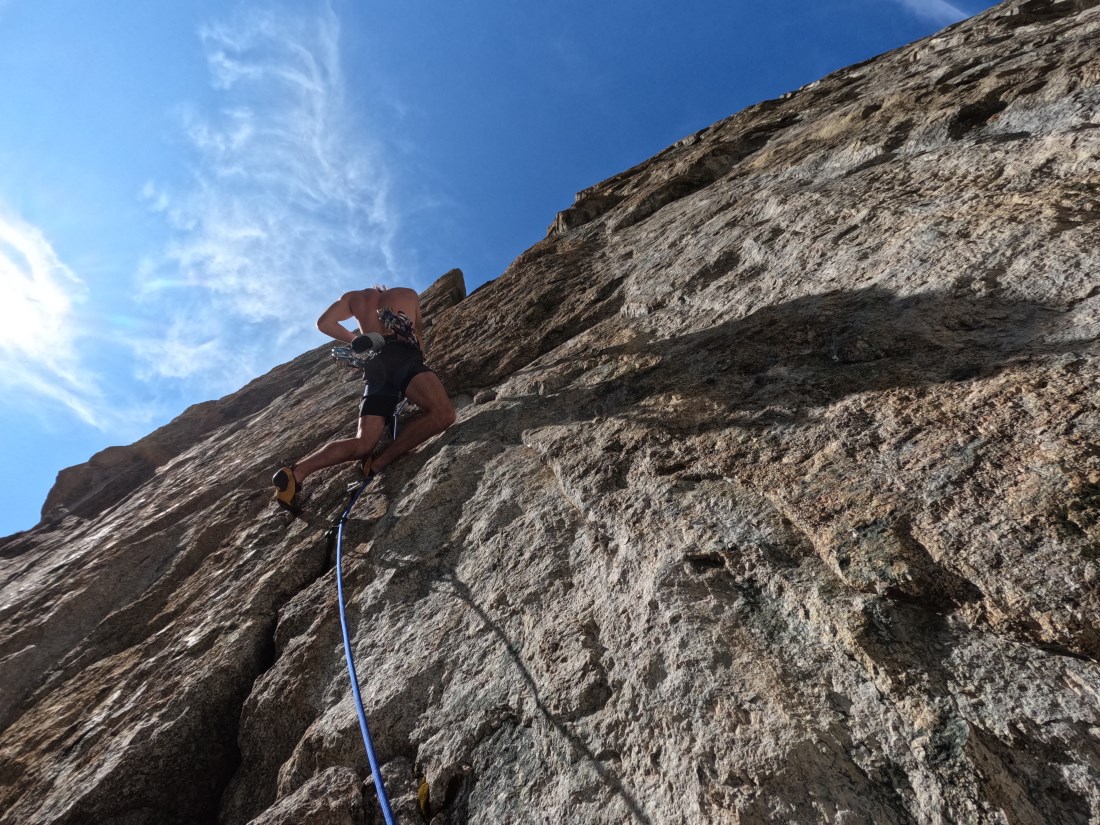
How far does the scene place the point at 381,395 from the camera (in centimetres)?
466

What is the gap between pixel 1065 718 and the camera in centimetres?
137

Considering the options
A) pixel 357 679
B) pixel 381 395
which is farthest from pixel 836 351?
pixel 381 395

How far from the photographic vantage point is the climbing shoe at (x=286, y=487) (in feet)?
14.1

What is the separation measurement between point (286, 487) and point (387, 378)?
1064mm

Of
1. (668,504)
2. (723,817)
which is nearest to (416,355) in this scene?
(668,504)

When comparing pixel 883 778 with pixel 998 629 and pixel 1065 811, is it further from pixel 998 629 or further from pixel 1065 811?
pixel 998 629

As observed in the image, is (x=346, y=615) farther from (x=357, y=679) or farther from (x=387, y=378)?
(x=387, y=378)

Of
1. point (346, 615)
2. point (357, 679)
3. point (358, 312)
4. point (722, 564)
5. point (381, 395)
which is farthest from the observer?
point (358, 312)

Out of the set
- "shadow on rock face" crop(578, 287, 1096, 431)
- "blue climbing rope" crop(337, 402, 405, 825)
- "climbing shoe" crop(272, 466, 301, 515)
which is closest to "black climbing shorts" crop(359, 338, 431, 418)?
"blue climbing rope" crop(337, 402, 405, 825)

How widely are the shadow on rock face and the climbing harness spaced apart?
5.34 ft

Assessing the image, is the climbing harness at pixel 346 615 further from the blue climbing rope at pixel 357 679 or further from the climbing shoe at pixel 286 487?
the climbing shoe at pixel 286 487

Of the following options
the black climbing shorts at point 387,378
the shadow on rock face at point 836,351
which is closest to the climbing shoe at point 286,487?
the black climbing shorts at point 387,378

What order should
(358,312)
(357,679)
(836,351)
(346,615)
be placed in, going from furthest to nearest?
(358,312)
(346,615)
(836,351)
(357,679)

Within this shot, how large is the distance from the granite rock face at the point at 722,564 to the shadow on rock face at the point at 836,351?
0.06ft
